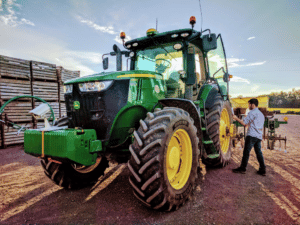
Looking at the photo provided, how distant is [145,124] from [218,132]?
2205mm

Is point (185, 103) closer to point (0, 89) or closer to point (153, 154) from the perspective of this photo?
point (153, 154)

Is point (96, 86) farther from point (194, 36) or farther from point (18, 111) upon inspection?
point (18, 111)

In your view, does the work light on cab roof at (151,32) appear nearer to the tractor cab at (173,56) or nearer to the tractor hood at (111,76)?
the tractor cab at (173,56)

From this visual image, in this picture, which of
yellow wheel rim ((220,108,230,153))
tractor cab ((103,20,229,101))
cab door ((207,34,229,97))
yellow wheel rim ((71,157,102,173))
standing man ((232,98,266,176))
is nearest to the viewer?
yellow wheel rim ((71,157,102,173))

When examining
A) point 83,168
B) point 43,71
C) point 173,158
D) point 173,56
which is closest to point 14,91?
point 43,71

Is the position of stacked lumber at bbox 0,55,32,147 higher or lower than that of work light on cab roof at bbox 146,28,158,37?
lower

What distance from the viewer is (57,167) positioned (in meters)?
3.16

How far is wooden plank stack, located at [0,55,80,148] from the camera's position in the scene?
7.57 meters

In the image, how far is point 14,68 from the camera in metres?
7.88

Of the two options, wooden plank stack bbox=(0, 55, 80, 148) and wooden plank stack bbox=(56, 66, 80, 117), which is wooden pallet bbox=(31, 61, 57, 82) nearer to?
wooden plank stack bbox=(0, 55, 80, 148)

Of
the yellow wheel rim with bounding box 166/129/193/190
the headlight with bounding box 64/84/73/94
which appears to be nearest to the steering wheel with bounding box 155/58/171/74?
the yellow wheel rim with bounding box 166/129/193/190

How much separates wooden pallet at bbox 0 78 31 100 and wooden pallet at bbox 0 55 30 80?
21 cm

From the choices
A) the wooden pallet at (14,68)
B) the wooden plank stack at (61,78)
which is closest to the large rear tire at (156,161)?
the wooden pallet at (14,68)

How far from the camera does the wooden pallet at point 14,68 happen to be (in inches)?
298
